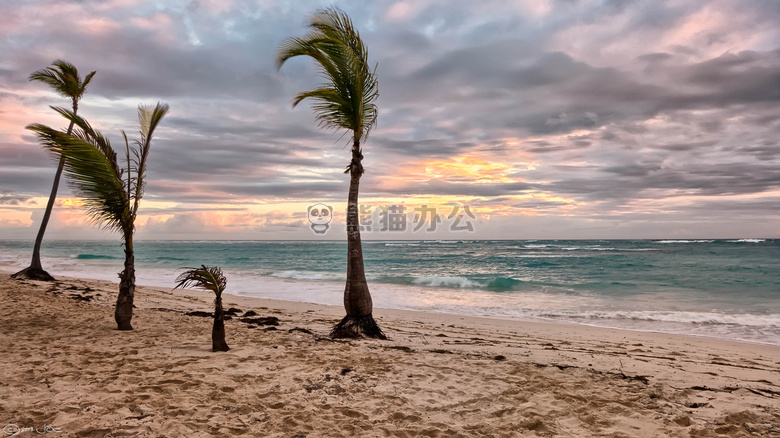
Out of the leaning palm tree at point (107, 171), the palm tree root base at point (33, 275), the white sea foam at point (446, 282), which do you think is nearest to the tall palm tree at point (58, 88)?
the palm tree root base at point (33, 275)

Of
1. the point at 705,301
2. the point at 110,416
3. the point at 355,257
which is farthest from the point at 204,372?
the point at 705,301

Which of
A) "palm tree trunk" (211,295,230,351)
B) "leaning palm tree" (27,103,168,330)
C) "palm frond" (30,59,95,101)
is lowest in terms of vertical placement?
"palm tree trunk" (211,295,230,351)

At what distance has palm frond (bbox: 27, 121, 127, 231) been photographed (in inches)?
261

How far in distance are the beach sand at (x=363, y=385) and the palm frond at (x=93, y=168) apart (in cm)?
218

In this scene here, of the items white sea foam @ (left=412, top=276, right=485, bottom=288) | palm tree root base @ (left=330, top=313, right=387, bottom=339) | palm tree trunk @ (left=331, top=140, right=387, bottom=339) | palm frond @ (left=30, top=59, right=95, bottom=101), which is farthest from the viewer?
white sea foam @ (left=412, top=276, right=485, bottom=288)

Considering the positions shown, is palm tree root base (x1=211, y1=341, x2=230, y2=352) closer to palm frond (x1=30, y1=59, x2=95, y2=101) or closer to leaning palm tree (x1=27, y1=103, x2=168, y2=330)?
leaning palm tree (x1=27, y1=103, x2=168, y2=330)

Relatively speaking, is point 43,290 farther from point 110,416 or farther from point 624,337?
point 624,337

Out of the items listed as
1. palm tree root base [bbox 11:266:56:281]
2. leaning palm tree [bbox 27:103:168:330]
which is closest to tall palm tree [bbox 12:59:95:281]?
palm tree root base [bbox 11:266:56:281]

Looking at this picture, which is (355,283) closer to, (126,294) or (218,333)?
(218,333)

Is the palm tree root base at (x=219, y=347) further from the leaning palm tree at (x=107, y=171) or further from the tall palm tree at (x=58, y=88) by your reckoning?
the tall palm tree at (x=58, y=88)

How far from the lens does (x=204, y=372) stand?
5.25m

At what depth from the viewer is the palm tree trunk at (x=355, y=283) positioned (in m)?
7.76

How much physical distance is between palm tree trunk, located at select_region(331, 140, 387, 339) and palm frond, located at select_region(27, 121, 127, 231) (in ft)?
13.3

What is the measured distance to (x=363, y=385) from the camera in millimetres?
5027
